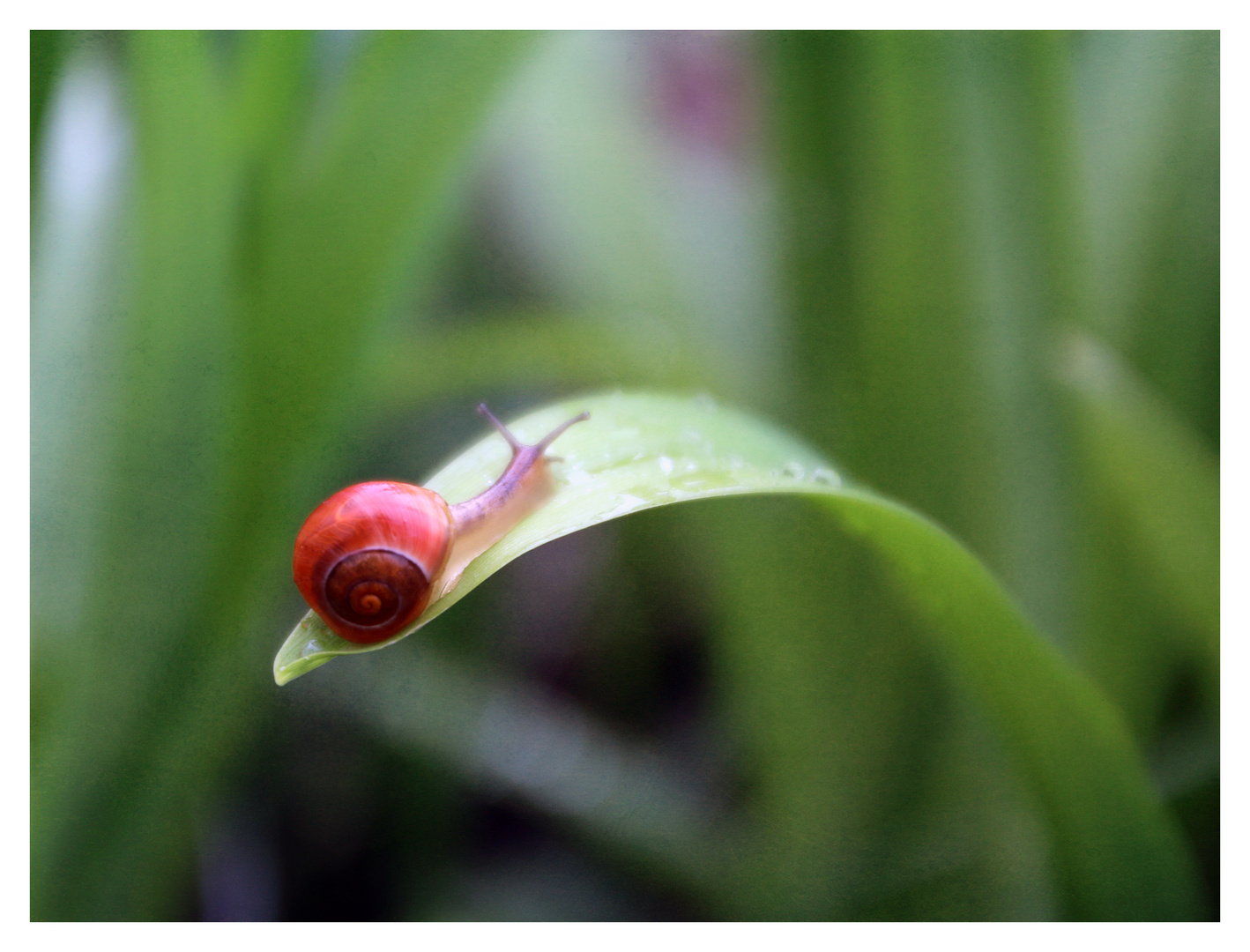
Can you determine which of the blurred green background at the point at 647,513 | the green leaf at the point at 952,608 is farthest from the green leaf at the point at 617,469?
the blurred green background at the point at 647,513

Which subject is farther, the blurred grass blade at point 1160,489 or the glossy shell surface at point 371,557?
the blurred grass blade at point 1160,489

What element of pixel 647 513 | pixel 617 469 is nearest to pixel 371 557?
pixel 617 469

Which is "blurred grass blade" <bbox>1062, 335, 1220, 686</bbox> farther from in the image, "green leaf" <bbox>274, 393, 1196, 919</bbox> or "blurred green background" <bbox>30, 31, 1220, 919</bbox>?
"green leaf" <bbox>274, 393, 1196, 919</bbox>

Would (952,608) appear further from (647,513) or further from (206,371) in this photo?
(206,371)

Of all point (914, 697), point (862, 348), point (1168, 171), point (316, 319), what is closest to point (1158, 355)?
point (1168, 171)

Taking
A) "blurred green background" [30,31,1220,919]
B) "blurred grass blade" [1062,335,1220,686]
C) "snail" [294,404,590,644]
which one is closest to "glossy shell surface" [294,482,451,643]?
"snail" [294,404,590,644]

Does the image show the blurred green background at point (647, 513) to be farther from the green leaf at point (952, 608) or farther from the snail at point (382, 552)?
the snail at point (382, 552)
